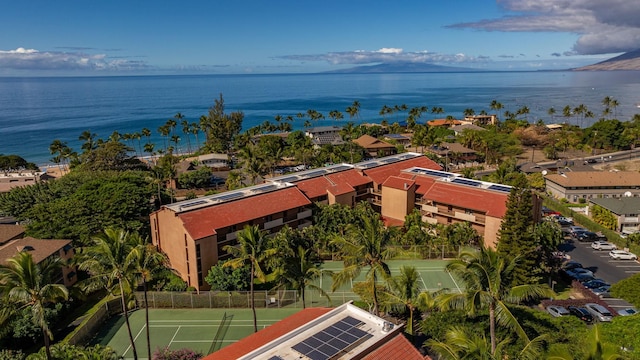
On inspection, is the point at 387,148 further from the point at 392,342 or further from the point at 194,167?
the point at 392,342

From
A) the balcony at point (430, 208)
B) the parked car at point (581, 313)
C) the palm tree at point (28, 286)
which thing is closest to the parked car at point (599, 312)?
the parked car at point (581, 313)

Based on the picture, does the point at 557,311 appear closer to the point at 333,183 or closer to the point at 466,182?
the point at 466,182

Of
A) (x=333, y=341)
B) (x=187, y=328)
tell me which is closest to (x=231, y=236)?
(x=187, y=328)

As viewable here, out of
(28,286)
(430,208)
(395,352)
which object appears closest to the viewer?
(395,352)

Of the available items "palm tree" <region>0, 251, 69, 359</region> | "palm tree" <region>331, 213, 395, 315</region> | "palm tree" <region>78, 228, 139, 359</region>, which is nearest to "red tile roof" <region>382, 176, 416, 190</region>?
"palm tree" <region>331, 213, 395, 315</region>

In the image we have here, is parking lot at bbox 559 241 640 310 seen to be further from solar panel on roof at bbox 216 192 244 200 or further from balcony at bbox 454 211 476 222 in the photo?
solar panel on roof at bbox 216 192 244 200
